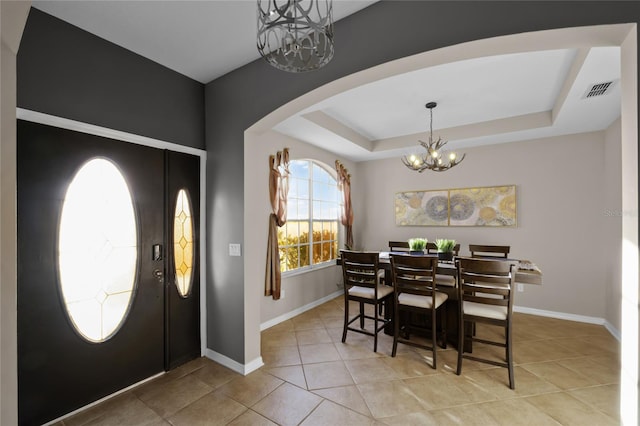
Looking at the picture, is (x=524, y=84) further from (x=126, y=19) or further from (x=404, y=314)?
(x=126, y=19)

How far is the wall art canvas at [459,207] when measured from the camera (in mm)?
4273

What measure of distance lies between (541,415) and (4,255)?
10.2 feet

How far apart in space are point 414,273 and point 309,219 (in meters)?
2.18

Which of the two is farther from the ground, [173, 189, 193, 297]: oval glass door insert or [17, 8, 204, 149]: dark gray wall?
[17, 8, 204, 149]: dark gray wall

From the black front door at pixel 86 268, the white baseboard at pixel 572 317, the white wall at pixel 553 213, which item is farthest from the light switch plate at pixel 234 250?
the white baseboard at pixel 572 317

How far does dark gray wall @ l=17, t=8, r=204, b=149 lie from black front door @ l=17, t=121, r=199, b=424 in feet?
0.65

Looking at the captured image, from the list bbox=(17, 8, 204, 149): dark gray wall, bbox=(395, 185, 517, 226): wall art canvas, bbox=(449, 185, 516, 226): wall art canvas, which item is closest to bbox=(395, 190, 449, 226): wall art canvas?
bbox=(395, 185, 517, 226): wall art canvas

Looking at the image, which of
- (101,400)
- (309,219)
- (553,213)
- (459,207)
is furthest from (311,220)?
(553,213)

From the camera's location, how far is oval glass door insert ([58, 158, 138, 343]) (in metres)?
2.00

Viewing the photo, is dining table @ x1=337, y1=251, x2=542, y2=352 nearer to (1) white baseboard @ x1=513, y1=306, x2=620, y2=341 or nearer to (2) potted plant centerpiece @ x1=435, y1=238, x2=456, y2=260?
(2) potted plant centerpiece @ x1=435, y1=238, x2=456, y2=260

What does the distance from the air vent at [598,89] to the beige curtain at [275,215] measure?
3294mm

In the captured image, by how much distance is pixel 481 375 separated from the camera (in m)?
2.47

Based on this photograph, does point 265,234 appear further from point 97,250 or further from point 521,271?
point 521,271

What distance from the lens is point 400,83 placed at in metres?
2.85
